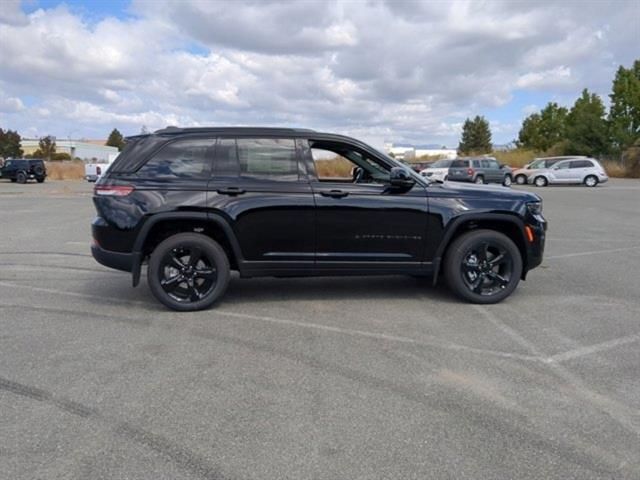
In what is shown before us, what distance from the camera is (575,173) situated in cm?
3228

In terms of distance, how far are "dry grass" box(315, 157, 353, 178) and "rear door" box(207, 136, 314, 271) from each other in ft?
0.89

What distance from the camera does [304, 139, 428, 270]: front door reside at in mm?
5562

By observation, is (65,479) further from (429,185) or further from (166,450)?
(429,185)

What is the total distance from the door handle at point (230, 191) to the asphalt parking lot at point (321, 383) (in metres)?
1.24

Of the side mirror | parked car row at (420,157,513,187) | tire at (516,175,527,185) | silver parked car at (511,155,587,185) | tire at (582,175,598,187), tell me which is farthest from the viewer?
tire at (516,175,527,185)

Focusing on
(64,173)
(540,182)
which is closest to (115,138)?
(64,173)

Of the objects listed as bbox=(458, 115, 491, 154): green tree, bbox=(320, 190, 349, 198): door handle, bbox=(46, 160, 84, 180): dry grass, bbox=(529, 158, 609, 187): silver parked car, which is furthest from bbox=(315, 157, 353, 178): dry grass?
bbox=(458, 115, 491, 154): green tree

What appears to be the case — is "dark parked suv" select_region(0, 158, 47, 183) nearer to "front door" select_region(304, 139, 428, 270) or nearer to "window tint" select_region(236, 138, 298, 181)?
"window tint" select_region(236, 138, 298, 181)

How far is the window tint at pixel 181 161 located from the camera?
549cm

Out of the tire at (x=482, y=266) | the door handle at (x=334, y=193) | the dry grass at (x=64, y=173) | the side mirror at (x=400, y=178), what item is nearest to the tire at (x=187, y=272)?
the door handle at (x=334, y=193)

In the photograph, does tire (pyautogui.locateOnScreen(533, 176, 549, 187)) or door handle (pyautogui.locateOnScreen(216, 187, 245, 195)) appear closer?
door handle (pyautogui.locateOnScreen(216, 187, 245, 195))

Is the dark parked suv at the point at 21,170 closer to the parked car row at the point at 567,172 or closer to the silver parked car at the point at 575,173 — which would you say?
the parked car row at the point at 567,172

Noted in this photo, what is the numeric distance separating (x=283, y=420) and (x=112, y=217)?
10.4 ft

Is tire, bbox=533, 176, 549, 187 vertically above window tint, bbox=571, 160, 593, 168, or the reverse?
window tint, bbox=571, 160, 593, 168
